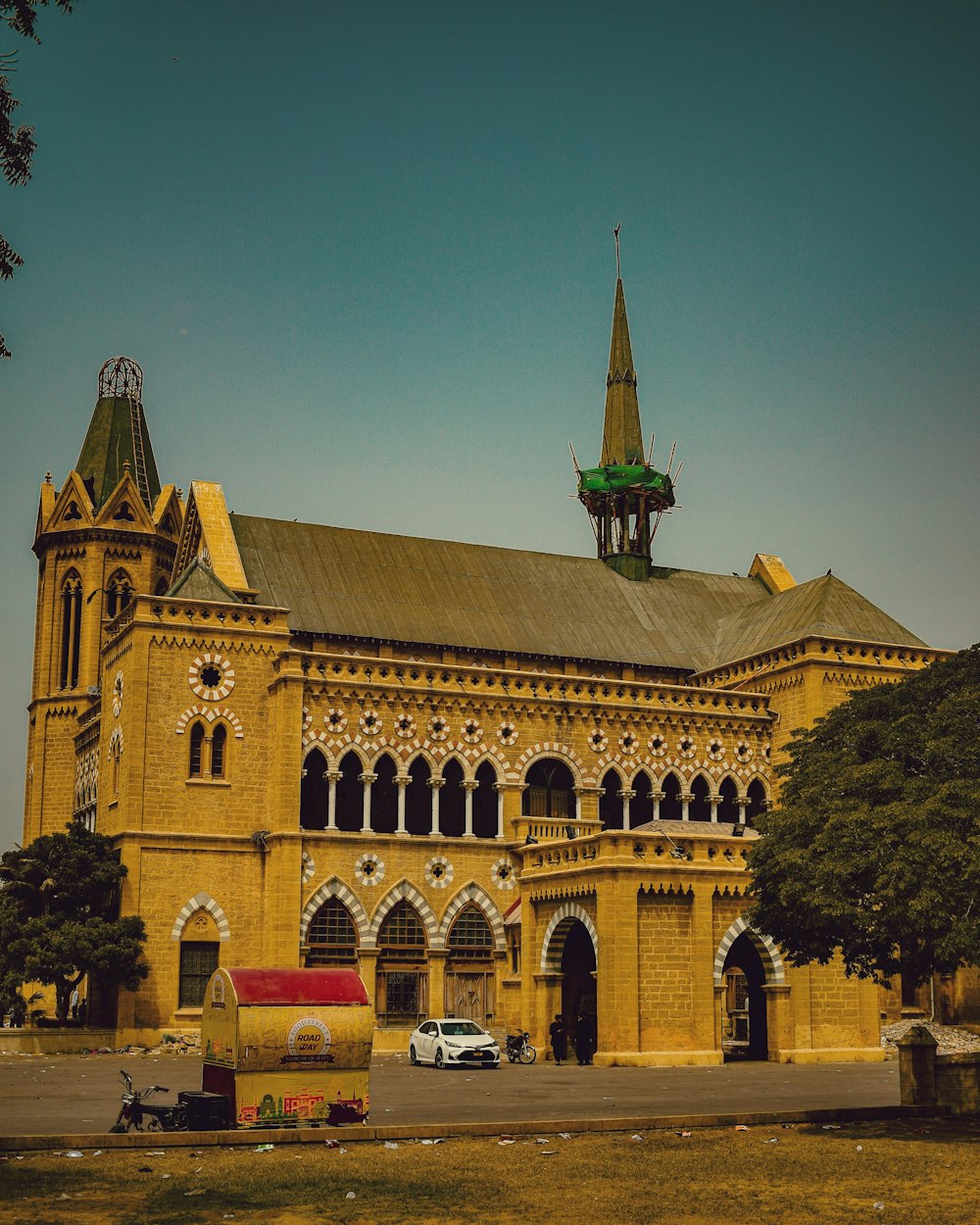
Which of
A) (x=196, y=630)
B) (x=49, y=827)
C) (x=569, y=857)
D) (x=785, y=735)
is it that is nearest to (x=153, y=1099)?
(x=569, y=857)

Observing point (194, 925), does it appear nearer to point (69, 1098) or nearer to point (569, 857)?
point (569, 857)

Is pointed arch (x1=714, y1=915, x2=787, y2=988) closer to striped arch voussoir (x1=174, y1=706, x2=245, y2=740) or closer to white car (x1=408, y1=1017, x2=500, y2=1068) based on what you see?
white car (x1=408, y1=1017, x2=500, y2=1068)

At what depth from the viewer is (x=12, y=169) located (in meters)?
18.5

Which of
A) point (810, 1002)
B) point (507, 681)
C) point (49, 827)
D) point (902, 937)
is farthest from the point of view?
point (49, 827)

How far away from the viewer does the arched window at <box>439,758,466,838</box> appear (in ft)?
178

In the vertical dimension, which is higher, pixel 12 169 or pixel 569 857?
pixel 12 169

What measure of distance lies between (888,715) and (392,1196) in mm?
15238

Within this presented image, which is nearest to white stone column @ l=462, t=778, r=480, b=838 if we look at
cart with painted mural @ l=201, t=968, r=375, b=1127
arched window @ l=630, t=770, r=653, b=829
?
arched window @ l=630, t=770, r=653, b=829

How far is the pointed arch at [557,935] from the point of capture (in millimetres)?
45625

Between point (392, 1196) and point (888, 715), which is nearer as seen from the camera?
point (392, 1196)

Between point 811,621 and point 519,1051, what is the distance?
22209 millimetres

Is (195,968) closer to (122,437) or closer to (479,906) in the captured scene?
(479,906)

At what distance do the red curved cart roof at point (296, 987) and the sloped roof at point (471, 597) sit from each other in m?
31.6

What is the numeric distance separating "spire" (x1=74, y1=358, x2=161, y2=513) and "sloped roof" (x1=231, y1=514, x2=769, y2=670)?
49.7ft
